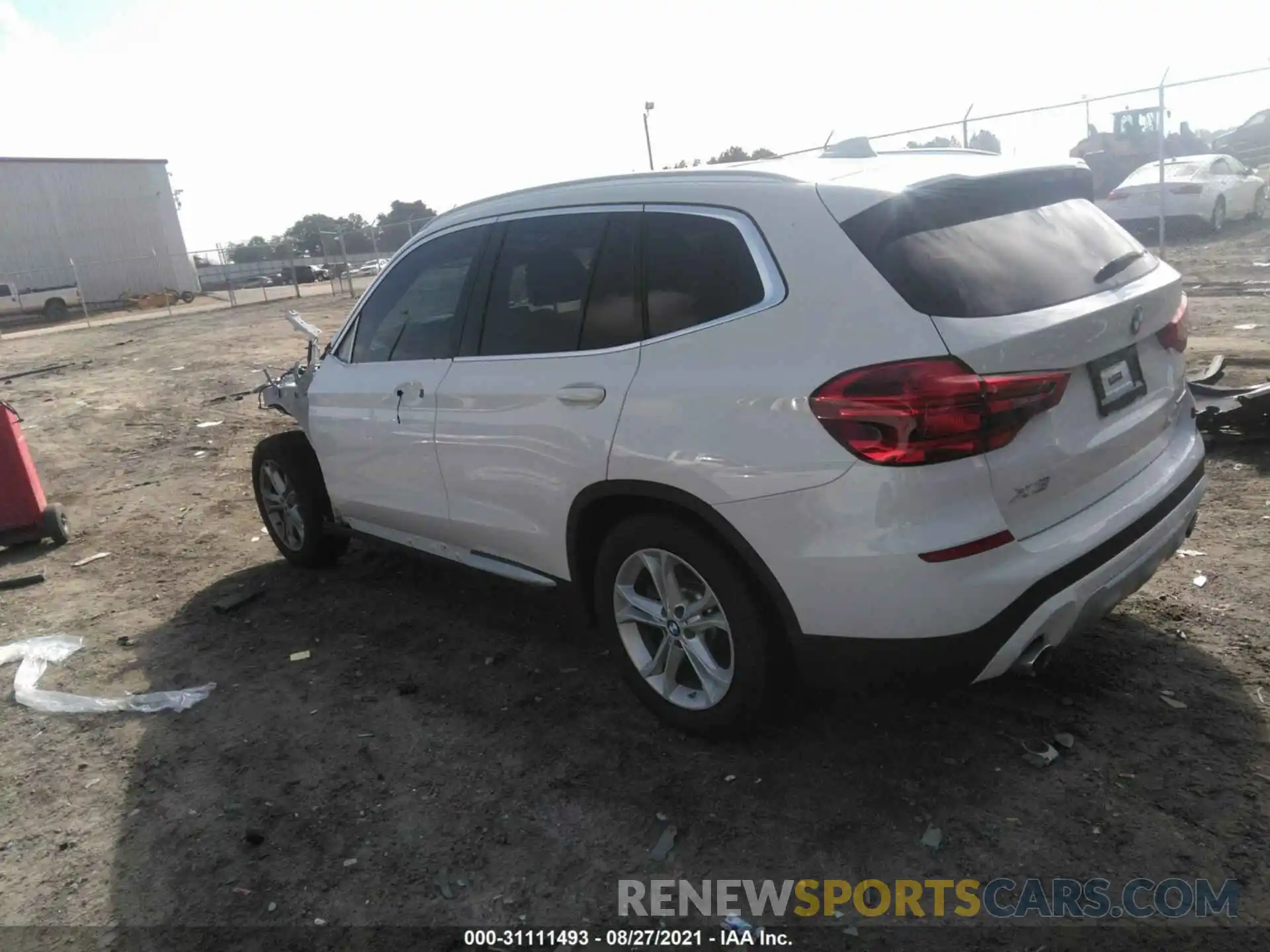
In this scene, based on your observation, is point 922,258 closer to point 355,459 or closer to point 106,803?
point 355,459

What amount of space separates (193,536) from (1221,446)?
6.79 meters

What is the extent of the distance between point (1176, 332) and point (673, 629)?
201 cm

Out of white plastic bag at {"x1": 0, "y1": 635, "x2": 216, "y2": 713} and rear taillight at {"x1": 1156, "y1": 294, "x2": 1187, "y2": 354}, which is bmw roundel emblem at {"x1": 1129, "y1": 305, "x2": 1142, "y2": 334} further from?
white plastic bag at {"x1": 0, "y1": 635, "x2": 216, "y2": 713}

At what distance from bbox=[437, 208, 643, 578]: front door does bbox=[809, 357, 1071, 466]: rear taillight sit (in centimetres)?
87

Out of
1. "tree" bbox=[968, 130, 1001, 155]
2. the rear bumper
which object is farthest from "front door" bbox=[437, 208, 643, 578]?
"tree" bbox=[968, 130, 1001, 155]

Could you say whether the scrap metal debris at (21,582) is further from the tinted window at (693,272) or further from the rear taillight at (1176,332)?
the rear taillight at (1176,332)

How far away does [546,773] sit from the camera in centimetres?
335

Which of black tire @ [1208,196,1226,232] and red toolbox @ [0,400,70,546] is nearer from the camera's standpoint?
red toolbox @ [0,400,70,546]

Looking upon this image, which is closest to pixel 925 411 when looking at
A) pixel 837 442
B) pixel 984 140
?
pixel 837 442

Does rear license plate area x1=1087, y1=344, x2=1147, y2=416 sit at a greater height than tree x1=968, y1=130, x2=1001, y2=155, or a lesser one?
lesser

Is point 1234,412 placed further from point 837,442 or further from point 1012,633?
point 837,442

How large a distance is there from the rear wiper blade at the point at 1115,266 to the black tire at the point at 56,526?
6676mm

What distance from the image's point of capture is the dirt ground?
9.02 ft

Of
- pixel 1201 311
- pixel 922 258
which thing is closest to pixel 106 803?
pixel 922 258
